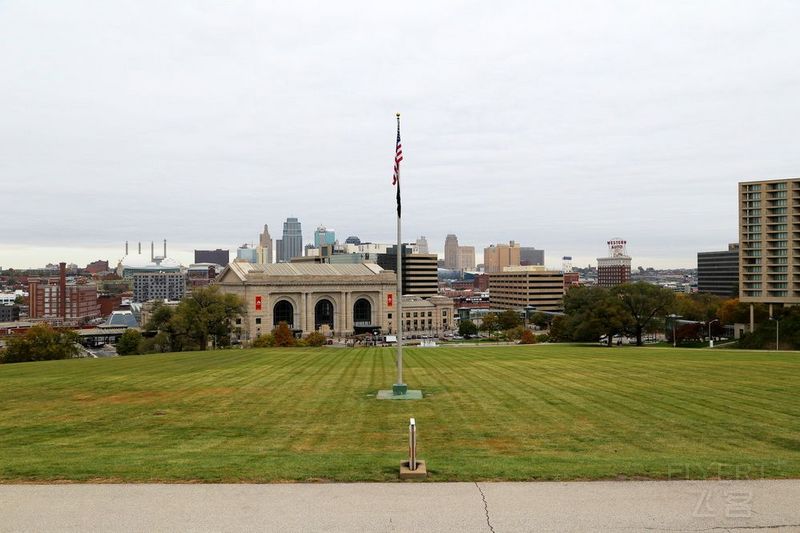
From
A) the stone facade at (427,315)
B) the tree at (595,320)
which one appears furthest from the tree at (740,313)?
the stone facade at (427,315)

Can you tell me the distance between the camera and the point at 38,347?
232 feet

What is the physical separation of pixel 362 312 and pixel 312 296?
539 inches

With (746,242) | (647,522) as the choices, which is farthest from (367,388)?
(746,242)

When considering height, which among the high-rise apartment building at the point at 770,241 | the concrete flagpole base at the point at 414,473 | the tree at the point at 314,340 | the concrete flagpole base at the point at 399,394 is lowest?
the tree at the point at 314,340

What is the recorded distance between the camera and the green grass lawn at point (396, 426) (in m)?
14.3

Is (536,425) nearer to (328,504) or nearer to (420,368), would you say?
(328,504)

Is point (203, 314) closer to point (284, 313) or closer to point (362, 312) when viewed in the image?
point (284, 313)

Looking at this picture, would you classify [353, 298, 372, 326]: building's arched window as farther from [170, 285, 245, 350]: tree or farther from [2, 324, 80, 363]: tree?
[2, 324, 80, 363]: tree

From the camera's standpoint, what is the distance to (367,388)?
3141 cm

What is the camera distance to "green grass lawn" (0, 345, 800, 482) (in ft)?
47.0

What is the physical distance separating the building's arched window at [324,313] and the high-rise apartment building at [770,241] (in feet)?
291

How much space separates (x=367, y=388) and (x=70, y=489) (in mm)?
19308

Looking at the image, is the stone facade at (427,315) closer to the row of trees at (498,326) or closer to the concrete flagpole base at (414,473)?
the row of trees at (498,326)

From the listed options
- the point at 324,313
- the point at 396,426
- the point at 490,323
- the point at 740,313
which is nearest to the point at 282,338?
the point at 490,323
